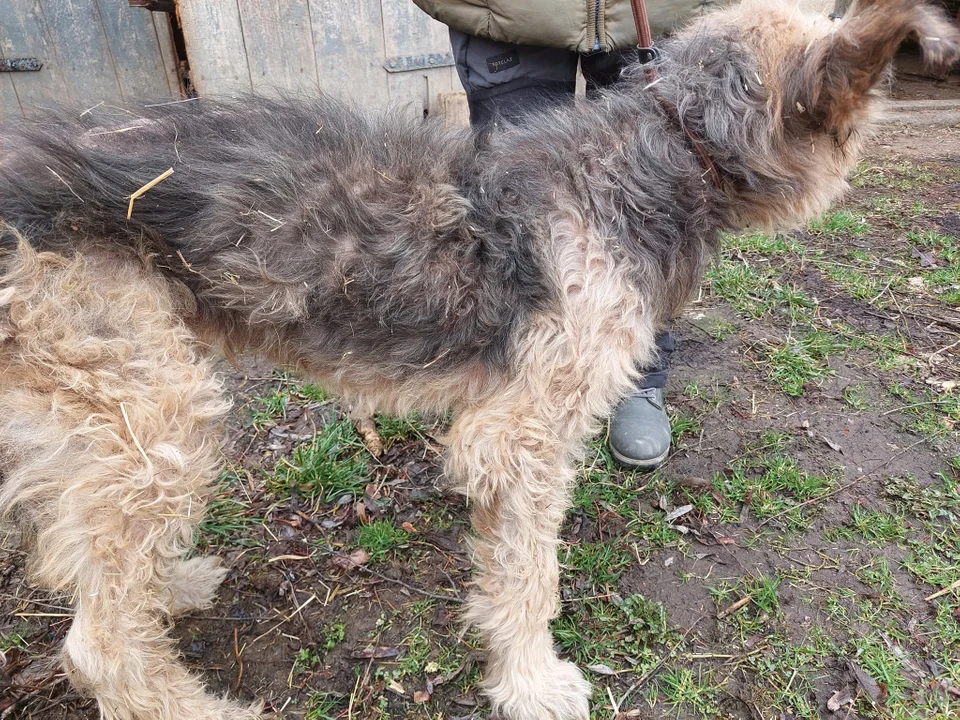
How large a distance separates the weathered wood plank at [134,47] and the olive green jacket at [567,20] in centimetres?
345

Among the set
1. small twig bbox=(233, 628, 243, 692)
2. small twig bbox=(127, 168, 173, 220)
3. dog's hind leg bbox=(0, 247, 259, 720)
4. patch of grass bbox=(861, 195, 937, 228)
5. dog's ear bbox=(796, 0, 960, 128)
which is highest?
dog's ear bbox=(796, 0, 960, 128)

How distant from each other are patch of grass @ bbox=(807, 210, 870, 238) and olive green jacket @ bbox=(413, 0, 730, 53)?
295 centimetres

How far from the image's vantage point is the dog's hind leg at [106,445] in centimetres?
182

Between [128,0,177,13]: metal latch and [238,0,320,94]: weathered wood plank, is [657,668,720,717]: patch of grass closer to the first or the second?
[238,0,320,94]: weathered wood plank

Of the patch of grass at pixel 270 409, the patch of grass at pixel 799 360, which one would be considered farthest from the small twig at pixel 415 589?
the patch of grass at pixel 799 360

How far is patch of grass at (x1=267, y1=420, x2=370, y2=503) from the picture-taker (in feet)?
10.9

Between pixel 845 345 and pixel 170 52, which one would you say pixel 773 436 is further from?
pixel 170 52

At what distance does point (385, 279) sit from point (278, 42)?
3.96 m

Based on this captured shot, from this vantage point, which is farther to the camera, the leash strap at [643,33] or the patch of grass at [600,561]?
the patch of grass at [600,561]

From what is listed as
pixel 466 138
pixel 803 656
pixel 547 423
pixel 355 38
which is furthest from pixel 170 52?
pixel 803 656

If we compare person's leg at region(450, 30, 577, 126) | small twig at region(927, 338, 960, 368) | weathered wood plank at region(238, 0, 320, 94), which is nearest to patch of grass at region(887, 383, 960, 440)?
small twig at region(927, 338, 960, 368)

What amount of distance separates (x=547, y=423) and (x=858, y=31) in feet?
4.85

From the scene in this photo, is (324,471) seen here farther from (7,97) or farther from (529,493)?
(7,97)

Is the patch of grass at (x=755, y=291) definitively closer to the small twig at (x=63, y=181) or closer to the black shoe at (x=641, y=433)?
the black shoe at (x=641, y=433)
